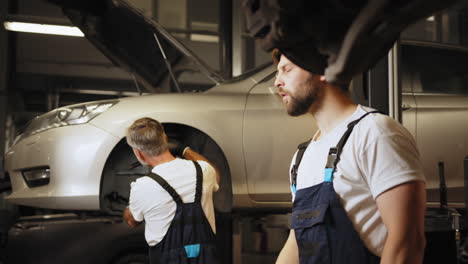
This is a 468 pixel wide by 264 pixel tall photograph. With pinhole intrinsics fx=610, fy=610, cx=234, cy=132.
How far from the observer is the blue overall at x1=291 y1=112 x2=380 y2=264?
1198 millimetres

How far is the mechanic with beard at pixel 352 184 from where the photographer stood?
112 centimetres

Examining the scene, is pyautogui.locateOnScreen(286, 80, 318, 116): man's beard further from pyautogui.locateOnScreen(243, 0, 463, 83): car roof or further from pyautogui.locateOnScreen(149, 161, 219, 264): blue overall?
pyautogui.locateOnScreen(149, 161, 219, 264): blue overall

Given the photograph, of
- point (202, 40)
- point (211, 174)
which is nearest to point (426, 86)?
point (211, 174)

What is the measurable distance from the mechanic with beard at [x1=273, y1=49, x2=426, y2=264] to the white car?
6.38ft

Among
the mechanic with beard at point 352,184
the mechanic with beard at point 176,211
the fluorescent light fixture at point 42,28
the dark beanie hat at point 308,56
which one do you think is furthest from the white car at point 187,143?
the dark beanie hat at point 308,56

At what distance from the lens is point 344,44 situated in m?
0.77

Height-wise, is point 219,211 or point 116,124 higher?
point 116,124

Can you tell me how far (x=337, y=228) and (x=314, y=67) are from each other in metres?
0.43

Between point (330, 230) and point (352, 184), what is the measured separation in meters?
0.10

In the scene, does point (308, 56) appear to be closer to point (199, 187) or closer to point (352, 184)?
point (352, 184)

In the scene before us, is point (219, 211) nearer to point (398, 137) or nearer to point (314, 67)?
point (398, 137)

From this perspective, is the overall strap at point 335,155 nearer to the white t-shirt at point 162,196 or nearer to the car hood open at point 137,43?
the white t-shirt at point 162,196

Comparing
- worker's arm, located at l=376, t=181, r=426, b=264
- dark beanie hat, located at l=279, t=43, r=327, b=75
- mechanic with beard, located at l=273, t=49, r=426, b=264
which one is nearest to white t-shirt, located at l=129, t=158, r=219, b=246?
mechanic with beard, located at l=273, t=49, r=426, b=264

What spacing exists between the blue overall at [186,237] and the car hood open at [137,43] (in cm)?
144
